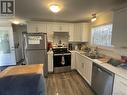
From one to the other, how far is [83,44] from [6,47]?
377cm

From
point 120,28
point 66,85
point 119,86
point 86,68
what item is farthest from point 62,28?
point 119,86

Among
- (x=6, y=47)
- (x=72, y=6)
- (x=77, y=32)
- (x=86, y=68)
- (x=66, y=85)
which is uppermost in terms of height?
(x=72, y=6)

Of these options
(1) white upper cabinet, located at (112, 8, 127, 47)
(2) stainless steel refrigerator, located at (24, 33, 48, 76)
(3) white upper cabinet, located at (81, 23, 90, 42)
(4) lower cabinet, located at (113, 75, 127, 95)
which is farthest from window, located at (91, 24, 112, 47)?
(2) stainless steel refrigerator, located at (24, 33, 48, 76)

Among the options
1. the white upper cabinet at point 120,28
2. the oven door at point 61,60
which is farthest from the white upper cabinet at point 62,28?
the white upper cabinet at point 120,28

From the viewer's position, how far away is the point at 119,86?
178 cm

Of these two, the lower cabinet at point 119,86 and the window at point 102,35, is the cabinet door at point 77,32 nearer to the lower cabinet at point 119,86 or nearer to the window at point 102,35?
the window at point 102,35

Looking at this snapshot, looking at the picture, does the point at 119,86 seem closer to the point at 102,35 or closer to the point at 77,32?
the point at 102,35

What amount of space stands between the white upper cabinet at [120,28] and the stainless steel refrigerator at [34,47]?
2.30 m

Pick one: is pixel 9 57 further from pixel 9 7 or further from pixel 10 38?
pixel 9 7

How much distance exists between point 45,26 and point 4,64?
2.77m

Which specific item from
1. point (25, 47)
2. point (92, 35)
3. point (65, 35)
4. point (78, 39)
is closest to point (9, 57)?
point (25, 47)

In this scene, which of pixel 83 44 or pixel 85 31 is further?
pixel 83 44

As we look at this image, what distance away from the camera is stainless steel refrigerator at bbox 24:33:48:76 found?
11.5 ft

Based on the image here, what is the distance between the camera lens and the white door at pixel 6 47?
15.6 feet
